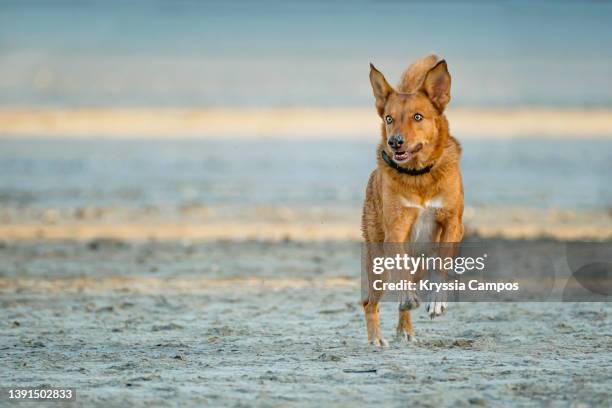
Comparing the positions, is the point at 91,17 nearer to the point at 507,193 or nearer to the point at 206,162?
the point at 206,162

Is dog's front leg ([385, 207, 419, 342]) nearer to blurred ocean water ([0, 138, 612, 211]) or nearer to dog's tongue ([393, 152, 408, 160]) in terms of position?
dog's tongue ([393, 152, 408, 160])

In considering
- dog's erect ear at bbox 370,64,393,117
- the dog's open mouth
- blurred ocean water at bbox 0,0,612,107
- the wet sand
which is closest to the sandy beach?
blurred ocean water at bbox 0,0,612,107

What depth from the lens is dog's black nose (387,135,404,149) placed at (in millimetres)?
9336

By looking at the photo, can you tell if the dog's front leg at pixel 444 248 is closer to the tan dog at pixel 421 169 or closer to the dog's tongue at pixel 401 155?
the tan dog at pixel 421 169

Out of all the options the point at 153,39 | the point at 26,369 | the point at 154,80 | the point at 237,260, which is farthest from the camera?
the point at 153,39

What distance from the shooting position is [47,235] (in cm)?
1598

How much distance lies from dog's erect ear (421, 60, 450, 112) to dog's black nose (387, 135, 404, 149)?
Answer: 426mm

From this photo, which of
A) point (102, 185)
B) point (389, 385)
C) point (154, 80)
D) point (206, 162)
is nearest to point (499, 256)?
point (389, 385)

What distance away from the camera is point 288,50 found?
49.2m

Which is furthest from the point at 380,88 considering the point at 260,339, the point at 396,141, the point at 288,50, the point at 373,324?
the point at 288,50

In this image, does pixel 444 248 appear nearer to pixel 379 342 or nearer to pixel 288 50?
pixel 379 342

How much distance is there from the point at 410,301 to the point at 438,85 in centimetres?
142

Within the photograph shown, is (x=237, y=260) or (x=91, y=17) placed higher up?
(x=91, y=17)

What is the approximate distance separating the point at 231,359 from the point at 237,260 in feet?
16.7
